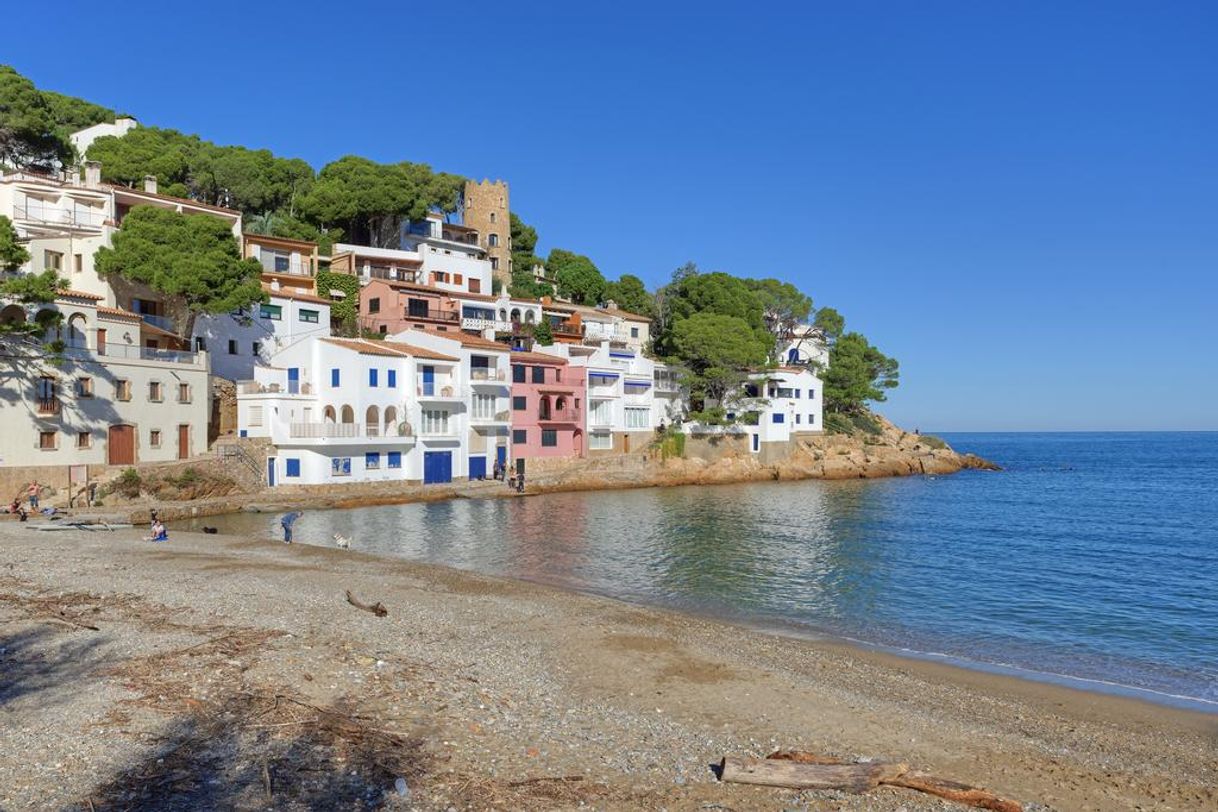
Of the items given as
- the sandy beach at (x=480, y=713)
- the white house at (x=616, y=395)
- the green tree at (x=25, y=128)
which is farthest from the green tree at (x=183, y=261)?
the sandy beach at (x=480, y=713)

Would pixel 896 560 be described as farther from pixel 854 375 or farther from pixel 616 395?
pixel 854 375

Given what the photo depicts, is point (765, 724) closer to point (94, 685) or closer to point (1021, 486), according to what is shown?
point (94, 685)

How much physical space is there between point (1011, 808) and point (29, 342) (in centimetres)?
5031

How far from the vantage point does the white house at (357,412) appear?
5478cm

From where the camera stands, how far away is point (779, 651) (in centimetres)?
2012

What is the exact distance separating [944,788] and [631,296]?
9904 centimetres

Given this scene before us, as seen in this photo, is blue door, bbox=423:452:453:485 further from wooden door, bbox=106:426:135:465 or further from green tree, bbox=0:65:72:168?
green tree, bbox=0:65:72:168

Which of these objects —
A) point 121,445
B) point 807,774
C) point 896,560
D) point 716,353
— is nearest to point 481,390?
point 121,445

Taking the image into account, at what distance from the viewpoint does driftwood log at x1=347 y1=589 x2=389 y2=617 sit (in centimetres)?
2059

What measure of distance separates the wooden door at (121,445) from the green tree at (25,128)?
37125mm

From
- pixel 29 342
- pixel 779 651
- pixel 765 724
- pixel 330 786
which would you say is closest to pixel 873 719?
pixel 765 724

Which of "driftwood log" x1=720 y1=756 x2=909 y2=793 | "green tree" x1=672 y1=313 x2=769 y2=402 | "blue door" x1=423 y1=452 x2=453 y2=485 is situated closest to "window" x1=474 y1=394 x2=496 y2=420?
"blue door" x1=423 y1=452 x2=453 y2=485

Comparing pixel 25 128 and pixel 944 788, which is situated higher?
pixel 25 128

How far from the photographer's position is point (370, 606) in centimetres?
2114
